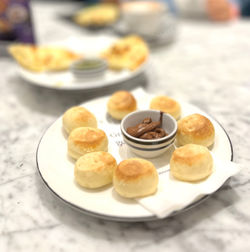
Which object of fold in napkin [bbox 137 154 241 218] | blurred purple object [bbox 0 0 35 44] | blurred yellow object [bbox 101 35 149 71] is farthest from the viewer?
blurred purple object [bbox 0 0 35 44]

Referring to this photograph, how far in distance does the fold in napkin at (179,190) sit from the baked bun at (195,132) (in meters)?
0.07

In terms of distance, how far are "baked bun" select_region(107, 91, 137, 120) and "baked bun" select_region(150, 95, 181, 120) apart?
7 cm

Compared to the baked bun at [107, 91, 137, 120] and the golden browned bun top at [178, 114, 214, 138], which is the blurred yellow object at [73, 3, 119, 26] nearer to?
the baked bun at [107, 91, 137, 120]

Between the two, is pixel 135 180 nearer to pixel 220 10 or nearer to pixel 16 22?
pixel 16 22

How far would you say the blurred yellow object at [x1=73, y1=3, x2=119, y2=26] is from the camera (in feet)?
6.87

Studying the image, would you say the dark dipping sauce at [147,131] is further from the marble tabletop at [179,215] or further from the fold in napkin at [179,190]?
the marble tabletop at [179,215]

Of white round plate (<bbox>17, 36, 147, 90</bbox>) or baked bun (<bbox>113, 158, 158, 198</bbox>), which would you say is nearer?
baked bun (<bbox>113, 158, 158, 198</bbox>)

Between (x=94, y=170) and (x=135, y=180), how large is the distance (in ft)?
0.33

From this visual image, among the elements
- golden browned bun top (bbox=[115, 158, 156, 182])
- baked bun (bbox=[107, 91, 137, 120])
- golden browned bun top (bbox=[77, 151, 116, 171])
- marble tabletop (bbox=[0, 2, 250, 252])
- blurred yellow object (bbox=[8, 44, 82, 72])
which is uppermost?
golden browned bun top (bbox=[115, 158, 156, 182])

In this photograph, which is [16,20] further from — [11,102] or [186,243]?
[186,243]

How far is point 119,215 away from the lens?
2.06ft

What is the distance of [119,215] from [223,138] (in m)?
0.40

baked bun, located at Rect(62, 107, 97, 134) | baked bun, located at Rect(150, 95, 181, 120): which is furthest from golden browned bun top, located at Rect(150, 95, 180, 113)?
baked bun, located at Rect(62, 107, 97, 134)

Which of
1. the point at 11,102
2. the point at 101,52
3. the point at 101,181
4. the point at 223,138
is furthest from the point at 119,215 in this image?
the point at 101,52
